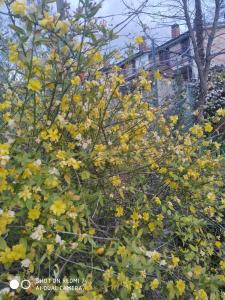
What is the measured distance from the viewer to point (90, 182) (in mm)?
2107

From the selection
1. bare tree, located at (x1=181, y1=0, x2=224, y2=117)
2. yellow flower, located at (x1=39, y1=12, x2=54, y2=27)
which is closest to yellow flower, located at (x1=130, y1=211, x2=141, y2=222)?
yellow flower, located at (x1=39, y1=12, x2=54, y2=27)

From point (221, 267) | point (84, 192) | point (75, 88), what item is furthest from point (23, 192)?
point (221, 267)

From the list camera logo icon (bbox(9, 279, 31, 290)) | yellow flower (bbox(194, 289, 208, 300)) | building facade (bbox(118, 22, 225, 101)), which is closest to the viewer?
camera logo icon (bbox(9, 279, 31, 290))

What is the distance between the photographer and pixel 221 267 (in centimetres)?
224

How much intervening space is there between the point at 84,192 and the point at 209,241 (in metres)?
1.10

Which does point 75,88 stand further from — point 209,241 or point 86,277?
point 209,241

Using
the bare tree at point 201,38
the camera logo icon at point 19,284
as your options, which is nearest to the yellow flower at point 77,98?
the camera logo icon at point 19,284

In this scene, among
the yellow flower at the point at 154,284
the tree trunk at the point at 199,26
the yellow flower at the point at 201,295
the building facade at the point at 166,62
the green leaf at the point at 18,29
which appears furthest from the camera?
the tree trunk at the point at 199,26

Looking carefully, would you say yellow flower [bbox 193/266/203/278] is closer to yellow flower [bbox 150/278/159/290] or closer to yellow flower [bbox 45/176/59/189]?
yellow flower [bbox 150/278/159/290]

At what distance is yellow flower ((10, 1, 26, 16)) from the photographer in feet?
4.91

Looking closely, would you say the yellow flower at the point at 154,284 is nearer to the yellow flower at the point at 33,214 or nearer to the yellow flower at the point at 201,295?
the yellow flower at the point at 201,295

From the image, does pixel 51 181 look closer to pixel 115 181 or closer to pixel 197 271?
pixel 115 181

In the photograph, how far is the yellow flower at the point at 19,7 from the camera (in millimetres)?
1498

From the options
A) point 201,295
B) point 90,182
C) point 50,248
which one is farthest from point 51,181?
point 201,295
